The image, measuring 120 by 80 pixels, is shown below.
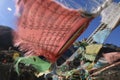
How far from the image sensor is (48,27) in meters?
9.62

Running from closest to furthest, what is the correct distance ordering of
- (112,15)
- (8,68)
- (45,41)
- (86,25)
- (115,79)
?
(45,41) → (86,25) → (8,68) → (115,79) → (112,15)

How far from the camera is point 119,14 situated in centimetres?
3222

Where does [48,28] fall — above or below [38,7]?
below

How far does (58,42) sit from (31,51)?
41.4 inches

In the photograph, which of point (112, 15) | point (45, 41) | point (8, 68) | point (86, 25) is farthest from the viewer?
point (112, 15)

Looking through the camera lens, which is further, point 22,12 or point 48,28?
point 22,12

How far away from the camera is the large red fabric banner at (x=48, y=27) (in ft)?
31.4

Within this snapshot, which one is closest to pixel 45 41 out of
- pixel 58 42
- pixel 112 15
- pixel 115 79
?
pixel 58 42

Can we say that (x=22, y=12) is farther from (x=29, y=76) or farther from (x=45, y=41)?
(x=29, y=76)

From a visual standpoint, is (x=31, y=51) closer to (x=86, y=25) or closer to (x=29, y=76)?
(x=86, y=25)

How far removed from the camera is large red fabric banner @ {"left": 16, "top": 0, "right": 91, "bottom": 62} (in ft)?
31.4

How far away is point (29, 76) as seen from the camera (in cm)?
1440

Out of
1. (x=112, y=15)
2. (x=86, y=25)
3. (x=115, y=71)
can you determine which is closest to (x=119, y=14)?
(x=112, y=15)

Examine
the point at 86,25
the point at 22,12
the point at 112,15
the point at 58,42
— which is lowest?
the point at 58,42
